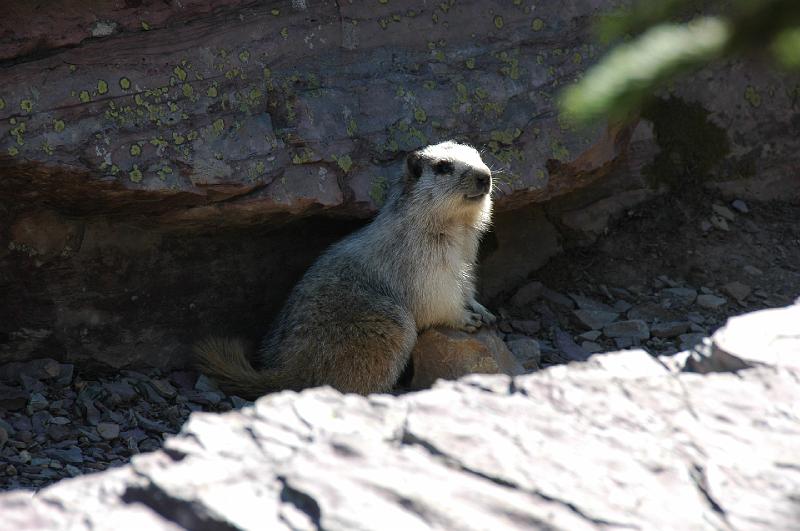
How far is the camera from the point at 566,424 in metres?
3.64

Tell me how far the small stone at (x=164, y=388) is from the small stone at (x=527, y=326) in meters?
2.92

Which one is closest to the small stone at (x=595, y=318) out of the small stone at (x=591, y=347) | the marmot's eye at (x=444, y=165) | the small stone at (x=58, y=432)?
the small stone at (x=591, y=347)

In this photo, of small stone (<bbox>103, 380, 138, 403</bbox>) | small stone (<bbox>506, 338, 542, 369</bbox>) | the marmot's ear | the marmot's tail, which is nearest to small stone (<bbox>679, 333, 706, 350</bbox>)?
small stone (<bbox>506, 338, 542, 369</bbox>)

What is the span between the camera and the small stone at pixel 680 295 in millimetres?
7819

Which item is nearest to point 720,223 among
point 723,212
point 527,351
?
point 723,212

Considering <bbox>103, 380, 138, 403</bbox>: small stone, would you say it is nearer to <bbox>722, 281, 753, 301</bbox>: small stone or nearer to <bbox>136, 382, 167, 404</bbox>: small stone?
<bbox>136, 382, 167, 404</bbox>: small stone

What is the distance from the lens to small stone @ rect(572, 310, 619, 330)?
7.69 m

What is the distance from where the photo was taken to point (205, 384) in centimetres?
673

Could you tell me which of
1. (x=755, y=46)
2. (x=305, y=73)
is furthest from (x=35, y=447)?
(x=755, y=46)

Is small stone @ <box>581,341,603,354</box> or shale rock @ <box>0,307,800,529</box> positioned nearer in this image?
shale rock @ <box>0,307,800,529</box>

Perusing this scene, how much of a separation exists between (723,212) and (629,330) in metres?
1.75

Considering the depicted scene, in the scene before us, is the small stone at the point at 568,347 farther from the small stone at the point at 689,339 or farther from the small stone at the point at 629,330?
the small stone at the point at 689,339

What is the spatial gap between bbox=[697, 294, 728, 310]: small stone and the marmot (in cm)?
190

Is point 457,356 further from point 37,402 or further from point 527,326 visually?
point 37,402
